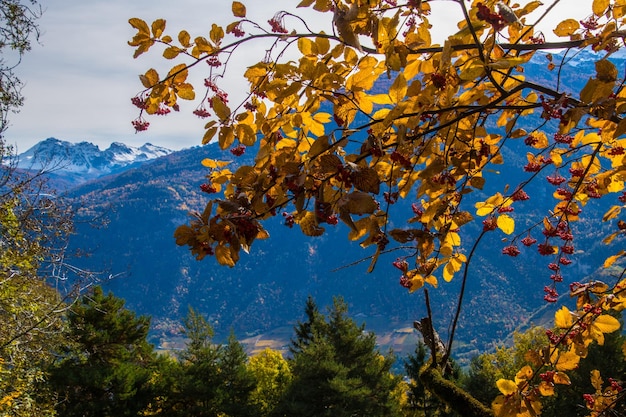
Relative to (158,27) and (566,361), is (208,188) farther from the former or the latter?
(566,361)

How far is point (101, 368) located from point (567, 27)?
1802 cm

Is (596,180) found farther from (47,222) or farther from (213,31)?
(47,222)

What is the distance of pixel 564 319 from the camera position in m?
1.98

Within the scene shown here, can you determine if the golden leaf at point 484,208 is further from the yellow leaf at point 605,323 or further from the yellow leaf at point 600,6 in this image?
the yellow leaf at point 600,6

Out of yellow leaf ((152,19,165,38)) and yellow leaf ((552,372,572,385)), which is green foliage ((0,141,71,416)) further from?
yellow leaf ((552,372,572,385))

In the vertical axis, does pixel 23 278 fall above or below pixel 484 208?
above

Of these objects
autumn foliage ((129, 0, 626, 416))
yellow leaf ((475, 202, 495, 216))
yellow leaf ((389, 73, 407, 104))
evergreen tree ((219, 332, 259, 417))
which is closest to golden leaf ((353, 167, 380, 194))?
autumn foliage ((129, 0, 626, 416))

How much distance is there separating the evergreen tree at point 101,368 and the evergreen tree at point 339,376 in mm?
5635

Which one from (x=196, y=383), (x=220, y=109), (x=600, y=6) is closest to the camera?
(x=220, y=109)

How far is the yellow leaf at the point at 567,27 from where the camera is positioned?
1775 millimetres

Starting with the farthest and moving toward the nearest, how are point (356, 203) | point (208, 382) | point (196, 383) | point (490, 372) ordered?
1. point (490, 372)
2. point (208, 382)
3. point (196, 383)
4. point (356, 203)

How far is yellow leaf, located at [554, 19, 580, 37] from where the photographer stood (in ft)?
5.82

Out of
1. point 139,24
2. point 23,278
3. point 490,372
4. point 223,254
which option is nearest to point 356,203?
point 223,254

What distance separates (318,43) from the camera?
143 centimetres
